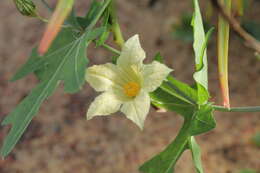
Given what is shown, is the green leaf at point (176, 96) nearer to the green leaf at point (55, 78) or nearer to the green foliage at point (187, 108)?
the green foliage at point (187, 108)

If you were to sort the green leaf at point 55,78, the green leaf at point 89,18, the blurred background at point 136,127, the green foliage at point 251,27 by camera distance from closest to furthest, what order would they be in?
the green leaf at point 55,78
the green leaf at point 89,18
the blurred background at point 136,127
the green foliage at point 251,27

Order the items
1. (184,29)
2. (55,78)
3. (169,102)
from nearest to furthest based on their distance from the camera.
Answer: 1. (55,78)
2. (169,102)
3. (184,29)

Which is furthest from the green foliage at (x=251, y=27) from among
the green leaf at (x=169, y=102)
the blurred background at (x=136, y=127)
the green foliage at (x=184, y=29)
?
the green leaf at (x=169, y=102)

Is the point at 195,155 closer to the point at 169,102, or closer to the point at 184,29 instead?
the point at 169,102

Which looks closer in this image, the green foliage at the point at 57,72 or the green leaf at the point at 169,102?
the green foliage at the point at 57,72

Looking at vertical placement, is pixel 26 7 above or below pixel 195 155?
above

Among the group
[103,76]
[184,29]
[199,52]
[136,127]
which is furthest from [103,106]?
[184,29]

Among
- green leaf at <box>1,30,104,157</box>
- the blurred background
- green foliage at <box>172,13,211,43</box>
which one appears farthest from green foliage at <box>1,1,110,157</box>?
green foliage at <box>172,13,211,43</box>

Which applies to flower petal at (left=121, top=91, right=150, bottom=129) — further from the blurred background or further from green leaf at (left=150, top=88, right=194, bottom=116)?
the blurred background
